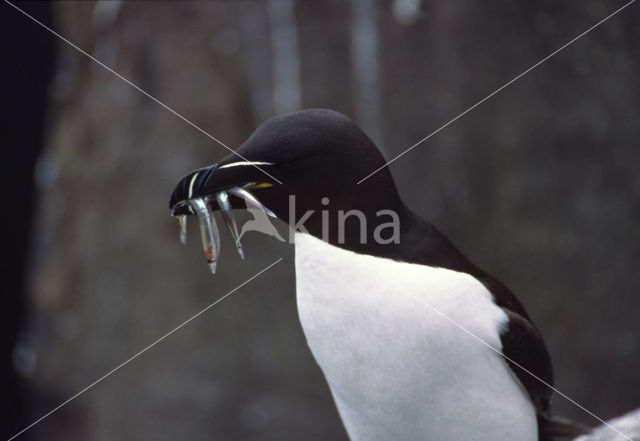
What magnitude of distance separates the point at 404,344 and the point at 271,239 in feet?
4.92

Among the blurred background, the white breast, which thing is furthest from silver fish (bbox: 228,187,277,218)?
the blurred background

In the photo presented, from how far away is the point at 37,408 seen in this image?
3.02m

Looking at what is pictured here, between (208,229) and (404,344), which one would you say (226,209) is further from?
(404,344)

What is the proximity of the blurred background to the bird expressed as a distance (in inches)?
53.2

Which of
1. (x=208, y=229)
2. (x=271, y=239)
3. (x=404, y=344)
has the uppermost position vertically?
(x=208, y=229)

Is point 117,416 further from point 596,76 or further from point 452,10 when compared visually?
point 596,76

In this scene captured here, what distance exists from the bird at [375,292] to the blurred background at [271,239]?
1.35 m

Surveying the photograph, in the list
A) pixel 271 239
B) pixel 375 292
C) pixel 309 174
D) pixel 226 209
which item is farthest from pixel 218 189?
pixel 271 239

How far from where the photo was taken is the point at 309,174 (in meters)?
1.13

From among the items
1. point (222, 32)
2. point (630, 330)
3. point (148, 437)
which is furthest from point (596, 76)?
point (148, 437)

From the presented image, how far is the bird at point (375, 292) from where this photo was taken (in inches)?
44.3

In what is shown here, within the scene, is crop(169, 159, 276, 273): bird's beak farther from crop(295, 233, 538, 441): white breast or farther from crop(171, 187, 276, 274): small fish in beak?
crop(295, 233, 538, 441): white breast

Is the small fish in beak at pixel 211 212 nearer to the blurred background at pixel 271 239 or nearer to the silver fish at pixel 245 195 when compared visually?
the silver fish at pixel 245 195

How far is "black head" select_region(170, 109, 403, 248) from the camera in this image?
3.65 ft
